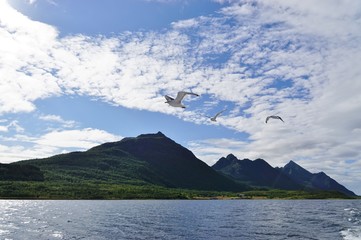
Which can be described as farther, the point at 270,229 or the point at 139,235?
the point at 270,229

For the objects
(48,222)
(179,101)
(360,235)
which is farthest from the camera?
(48,222)

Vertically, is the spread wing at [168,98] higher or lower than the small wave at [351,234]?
higher

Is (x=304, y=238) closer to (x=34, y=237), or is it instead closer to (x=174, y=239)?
(x=174, y=239)

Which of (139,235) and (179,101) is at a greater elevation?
(179,101)

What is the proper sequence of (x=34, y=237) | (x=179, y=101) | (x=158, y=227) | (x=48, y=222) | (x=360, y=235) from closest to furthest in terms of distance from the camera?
(x=179, y=101)
(x=34, y=237)
(x=360, y=235)
(x=158, y=227)
(x=48, y=222)

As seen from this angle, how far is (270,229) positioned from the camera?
74.4 m

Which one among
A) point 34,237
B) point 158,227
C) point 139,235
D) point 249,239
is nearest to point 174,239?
point 139,235

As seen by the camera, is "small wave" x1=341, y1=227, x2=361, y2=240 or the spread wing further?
"small wave" x1=341, y1=227, x2=361, y2=240

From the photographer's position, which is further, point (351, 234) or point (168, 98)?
point (351, 234)

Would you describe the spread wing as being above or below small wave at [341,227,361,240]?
above

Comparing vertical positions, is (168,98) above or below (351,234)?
above

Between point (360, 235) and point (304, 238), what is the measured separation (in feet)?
33.5

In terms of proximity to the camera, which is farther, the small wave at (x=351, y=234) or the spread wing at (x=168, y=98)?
the small wave at (x=351, y=234)

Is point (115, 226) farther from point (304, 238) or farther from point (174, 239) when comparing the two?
point (304, 238)
